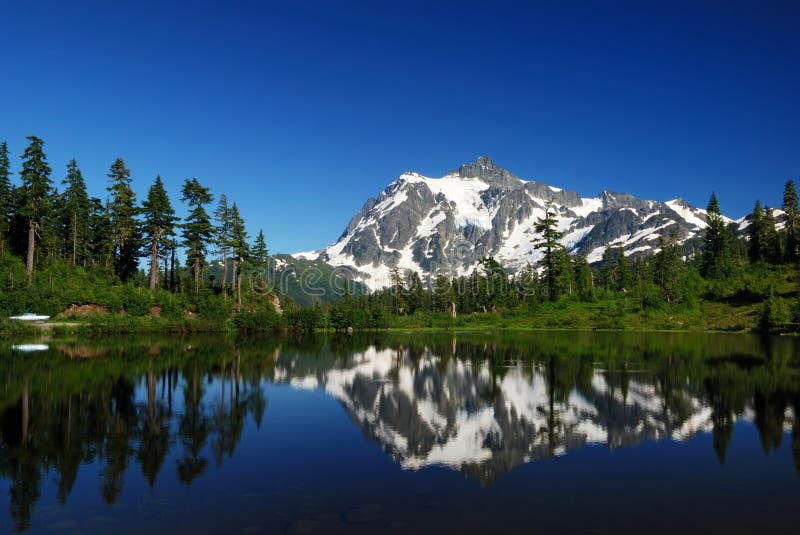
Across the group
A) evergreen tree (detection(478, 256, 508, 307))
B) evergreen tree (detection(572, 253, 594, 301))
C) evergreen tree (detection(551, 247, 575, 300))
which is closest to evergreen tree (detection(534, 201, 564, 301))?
evergreen tree (detection(551, 247, 575, 300))

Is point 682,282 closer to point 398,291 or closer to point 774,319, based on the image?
point 774,319

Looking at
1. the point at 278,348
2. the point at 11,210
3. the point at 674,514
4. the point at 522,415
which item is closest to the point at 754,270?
the point at 278,348

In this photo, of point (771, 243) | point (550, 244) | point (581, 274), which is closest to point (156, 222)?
point (550, 244)

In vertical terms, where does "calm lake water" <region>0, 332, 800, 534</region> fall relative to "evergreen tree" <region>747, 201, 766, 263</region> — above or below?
below

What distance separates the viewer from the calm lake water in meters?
10.9

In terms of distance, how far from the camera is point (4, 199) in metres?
74.7

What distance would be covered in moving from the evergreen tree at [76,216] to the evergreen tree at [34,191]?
6140 millimetres

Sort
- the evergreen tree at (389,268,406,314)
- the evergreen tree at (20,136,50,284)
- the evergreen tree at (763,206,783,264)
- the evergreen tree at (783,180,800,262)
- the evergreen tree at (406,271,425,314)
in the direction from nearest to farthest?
the evergreen tree at (20,136,50,284) → the evergreen tree at (783,180,800,262) → the evergreen tree at (763,206,783,264) → the evergreen tree at (389,268,406,314) → the evergreen tree at (406,271,425,314)

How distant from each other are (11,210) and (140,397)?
2685 inches

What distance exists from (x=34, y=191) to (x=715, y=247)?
409 feet

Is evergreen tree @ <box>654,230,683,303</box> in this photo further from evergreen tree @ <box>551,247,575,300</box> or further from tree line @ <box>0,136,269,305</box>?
tree line @ <box>0,136,269,305</box>

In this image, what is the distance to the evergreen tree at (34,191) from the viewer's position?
66375mm

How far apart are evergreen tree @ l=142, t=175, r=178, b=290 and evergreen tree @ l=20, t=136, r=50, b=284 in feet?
40.5

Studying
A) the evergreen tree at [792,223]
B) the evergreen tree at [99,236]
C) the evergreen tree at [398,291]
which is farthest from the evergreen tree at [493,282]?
the evergreen tree at [99,236]
